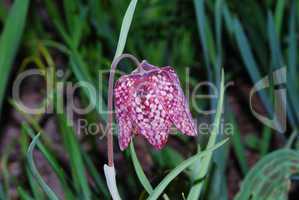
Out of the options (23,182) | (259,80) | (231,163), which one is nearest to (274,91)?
(259,80)

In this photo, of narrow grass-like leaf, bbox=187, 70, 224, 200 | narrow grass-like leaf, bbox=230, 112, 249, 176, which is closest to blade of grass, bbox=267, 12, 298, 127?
narrow grass-like leaf, bbox=230, 112, 249, 176

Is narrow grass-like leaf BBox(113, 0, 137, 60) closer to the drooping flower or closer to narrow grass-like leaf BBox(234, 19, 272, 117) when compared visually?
the drooping flower

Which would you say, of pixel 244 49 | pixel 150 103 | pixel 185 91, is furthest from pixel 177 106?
pixel 185 91

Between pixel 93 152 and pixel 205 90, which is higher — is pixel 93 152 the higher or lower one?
the lower one

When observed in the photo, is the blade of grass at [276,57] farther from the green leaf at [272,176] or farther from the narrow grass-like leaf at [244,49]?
the green leaf at [272,176]

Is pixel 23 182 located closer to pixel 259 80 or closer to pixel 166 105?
pixel 259 80

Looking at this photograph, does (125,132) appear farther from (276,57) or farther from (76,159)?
(276,57)

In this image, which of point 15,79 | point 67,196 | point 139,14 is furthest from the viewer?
point 15,79
